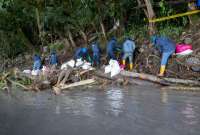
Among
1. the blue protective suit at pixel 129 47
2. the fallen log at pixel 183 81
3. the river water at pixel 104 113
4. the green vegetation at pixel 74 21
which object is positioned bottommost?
the river water at pixel 104 113

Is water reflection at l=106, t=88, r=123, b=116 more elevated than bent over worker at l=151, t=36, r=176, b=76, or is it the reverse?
bent over worker at l=151, t=36, r=176, b=76

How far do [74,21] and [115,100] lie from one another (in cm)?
1183

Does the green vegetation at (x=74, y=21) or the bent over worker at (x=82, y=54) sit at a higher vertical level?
the green vegetation at (x=74, y=21)

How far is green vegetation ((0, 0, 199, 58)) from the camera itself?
2214 cm

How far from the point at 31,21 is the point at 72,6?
6.90 m

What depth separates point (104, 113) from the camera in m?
12.2

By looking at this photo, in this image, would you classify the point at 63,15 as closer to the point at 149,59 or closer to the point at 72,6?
the point at 72,6

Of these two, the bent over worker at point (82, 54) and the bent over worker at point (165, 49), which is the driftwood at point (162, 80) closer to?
the bent over worker at point (165, 49)

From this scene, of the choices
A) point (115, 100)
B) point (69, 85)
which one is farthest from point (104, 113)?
point (69, 85)

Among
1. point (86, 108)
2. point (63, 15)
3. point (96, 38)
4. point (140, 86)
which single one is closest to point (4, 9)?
point (63, 15)

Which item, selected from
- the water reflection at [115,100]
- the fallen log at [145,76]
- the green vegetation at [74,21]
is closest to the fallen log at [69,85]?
the water reflection at [115,100]

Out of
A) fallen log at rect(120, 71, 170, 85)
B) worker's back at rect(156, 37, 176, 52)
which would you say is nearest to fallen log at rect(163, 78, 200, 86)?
fallen log at rect(120, 71, 170, 85)

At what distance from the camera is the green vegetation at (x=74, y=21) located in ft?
72.6

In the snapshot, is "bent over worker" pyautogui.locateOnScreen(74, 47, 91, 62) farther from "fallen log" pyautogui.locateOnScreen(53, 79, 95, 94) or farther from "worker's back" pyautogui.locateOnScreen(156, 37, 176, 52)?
"worker's back" pyautogui.locateOnScreen(156, 37, 176, 52)
